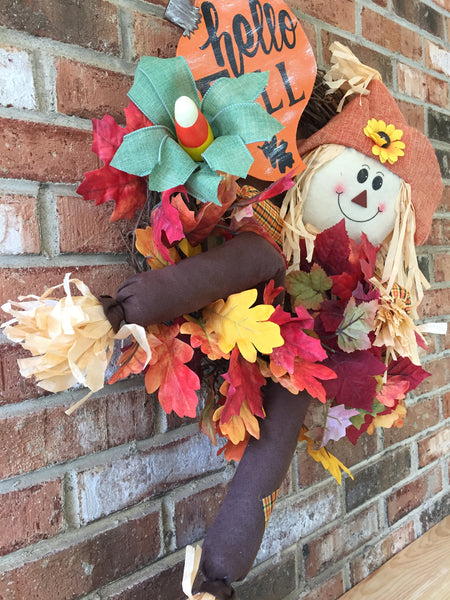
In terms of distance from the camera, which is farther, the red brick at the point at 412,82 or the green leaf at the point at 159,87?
the red brick at the point at 412,82

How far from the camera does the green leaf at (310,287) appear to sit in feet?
1.76

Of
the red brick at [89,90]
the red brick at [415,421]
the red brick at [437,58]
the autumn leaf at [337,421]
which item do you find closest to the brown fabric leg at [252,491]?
the autumn leaf at [337,421]

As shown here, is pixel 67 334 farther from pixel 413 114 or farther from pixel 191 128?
pixel 413 114

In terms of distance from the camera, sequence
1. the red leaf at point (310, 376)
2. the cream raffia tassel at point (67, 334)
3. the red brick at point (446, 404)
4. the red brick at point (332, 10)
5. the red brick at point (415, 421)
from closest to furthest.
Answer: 1. the cream raffia tassel at point (67, 334)
2. the red leaf at point (310, 376)
3. the red brick at point (332, 10)
4. the red brick at point (415, 421)
5. the red brick at point (446, 404)

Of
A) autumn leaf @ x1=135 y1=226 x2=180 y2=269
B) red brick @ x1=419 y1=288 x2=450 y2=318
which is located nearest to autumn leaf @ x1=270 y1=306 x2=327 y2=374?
autumn leaf @ x1=135 y1=226 x2=180 y2=269

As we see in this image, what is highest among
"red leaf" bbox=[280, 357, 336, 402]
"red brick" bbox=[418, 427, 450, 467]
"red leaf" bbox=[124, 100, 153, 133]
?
"red leaf" bbox=[124, 100, 153, 133]

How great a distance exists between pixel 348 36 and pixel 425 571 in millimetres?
916

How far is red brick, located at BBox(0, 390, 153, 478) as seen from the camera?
1.53 ft

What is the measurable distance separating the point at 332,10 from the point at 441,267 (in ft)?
1.71

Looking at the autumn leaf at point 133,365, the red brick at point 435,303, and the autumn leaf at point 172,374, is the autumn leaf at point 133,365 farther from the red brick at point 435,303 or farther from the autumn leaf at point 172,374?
the red brick at point 435,303

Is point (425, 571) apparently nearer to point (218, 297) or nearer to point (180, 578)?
point (180, 578)

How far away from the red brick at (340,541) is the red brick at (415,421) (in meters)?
0.13

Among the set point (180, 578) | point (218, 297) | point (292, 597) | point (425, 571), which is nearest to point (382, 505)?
point (425, 571)

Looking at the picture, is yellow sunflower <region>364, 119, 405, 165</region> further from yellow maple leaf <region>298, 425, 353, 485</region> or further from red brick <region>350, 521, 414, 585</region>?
red brick <region>350, 521, 414, 585</region>
